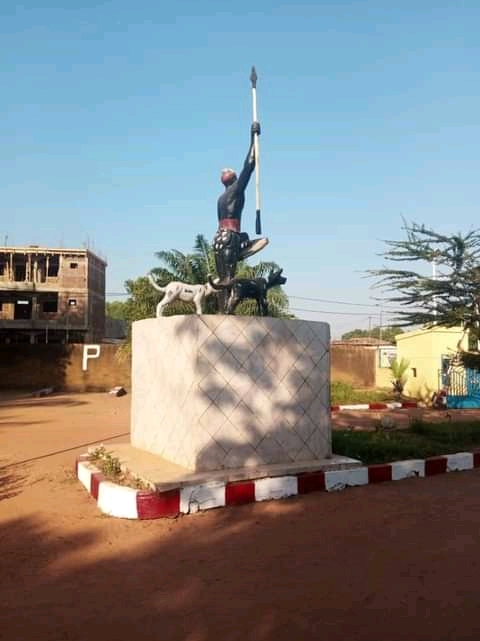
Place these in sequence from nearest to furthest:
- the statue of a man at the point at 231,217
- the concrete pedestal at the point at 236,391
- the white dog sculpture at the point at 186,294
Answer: the concrete pedestal at the point at 236,391, the statue of a man at the point at 231,217, the white dog sculpture at the point at 186,294

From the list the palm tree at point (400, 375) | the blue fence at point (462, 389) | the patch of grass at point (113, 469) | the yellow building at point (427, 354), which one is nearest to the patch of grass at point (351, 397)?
the palm tree at point (400, 375)

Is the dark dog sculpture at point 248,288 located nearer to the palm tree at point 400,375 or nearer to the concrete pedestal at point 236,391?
the concrete pedestal at point 236,391

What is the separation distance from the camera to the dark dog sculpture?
6.77 metres

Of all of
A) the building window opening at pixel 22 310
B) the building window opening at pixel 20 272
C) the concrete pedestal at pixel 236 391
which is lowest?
the concrete pedestal at pixel 236 391

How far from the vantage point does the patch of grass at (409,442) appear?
711cm

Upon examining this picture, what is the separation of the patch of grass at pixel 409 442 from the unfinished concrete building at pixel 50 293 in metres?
32.0

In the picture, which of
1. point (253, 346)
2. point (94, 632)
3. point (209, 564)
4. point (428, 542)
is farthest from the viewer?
point (253, 346)

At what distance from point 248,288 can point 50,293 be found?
35.2 m

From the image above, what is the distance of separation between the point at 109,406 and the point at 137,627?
43.4 ft

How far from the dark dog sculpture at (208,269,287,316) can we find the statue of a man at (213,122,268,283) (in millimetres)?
105

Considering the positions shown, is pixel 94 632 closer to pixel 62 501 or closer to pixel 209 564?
pixel 209 564

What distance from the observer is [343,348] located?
81.8 feet

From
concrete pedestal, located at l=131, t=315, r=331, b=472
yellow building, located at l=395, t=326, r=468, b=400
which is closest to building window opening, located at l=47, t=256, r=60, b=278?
yellow building, located at l=395, t=326, r=468, b=400

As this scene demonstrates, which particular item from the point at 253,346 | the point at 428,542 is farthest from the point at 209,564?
the point at 253,346
